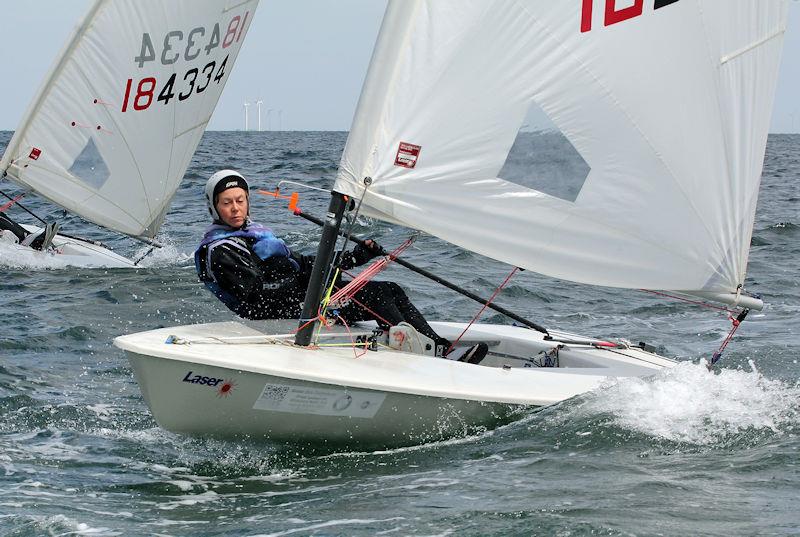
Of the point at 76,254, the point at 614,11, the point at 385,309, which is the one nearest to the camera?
the point at 614,11

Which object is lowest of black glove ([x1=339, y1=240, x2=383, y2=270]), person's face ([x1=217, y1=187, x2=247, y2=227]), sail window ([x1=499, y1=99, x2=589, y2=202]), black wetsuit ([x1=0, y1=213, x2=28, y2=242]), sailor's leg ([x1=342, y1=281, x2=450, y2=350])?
black wetsuit ([x1=0, y1=213, x2=28, y2=242])

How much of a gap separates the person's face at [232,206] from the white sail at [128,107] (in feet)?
12.5

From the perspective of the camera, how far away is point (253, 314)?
517 centimetres

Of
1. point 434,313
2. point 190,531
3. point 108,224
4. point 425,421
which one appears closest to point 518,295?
point 434,313

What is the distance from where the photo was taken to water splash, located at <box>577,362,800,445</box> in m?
4.60

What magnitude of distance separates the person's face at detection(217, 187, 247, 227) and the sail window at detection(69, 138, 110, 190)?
4734 mm

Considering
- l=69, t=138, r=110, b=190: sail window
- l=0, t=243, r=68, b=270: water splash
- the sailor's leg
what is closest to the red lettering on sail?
the sailor's leg

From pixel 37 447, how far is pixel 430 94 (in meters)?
2.14

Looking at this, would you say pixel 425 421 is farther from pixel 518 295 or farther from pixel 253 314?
pixel 518 295

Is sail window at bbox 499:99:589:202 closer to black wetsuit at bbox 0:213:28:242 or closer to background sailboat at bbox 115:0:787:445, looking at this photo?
background sailboat at bbox 115:0:787:445

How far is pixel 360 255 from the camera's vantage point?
5.12 meters

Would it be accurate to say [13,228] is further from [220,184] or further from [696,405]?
[696,405]

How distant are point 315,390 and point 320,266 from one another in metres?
0.58

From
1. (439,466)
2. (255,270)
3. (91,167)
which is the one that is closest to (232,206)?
(255,270)
